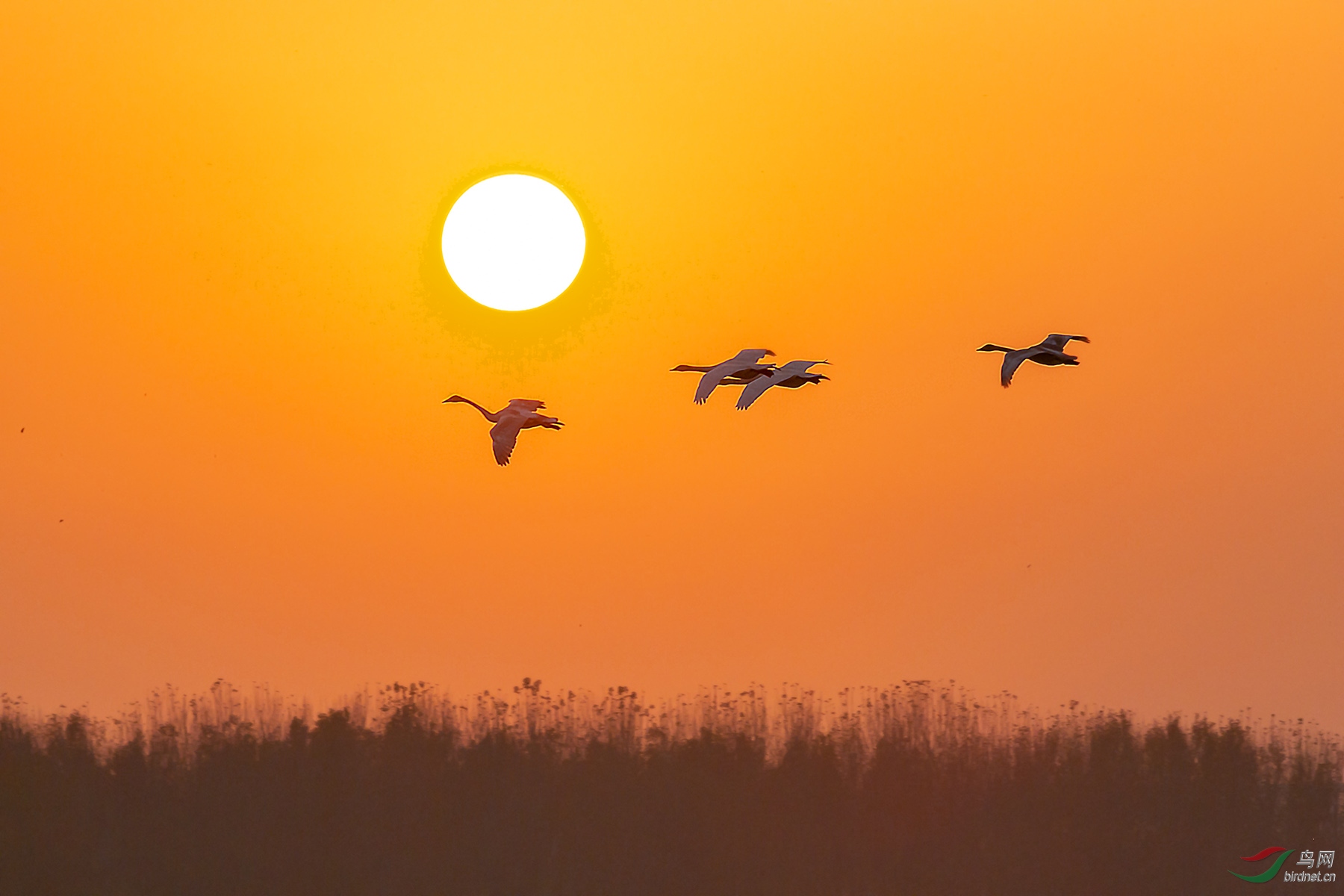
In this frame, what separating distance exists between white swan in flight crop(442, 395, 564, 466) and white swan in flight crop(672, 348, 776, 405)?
4.68 feet

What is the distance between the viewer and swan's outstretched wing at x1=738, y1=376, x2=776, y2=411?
11.7 meters

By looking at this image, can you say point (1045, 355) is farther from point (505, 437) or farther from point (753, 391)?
point (505, 437)

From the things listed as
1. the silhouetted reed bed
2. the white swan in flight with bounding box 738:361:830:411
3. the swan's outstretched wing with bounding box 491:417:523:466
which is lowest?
the silhouetted reed bed

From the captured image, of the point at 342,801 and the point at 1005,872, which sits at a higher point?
the point at 342,801

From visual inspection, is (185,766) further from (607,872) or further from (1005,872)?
(1005,872)

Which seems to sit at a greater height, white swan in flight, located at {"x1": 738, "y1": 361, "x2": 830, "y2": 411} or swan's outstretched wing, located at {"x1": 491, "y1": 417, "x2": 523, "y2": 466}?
white swan in flight, located at {"x1": 738, "y1": 361, "x2": 830, "y2": 411}

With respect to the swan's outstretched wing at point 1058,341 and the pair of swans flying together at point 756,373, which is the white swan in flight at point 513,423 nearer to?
the pair of swans flying together at point 756,373

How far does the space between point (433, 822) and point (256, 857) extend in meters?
1.88

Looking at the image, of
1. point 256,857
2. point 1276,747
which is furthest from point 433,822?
point 1276,747

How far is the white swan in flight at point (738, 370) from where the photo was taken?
39.3 ft

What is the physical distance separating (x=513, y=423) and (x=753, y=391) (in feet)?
6.97

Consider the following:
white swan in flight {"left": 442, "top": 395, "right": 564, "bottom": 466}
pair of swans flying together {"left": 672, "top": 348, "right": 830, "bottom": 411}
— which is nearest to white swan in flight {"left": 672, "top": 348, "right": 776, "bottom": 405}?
pair of swans flying together {"left": 672, "top": 348, "right": 830, "bottom": 411}

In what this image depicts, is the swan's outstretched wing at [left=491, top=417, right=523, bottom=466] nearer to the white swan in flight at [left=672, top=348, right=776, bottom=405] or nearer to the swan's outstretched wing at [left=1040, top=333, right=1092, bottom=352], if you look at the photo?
the white swan in flight at [left=672, top=348, right=776, bottom=405]

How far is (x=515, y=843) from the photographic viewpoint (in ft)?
49.2
